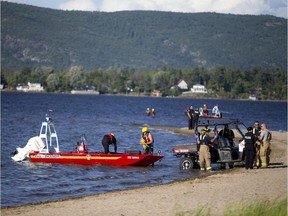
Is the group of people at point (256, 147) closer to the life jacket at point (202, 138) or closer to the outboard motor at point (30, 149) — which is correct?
the life jacket at point (202, 138)

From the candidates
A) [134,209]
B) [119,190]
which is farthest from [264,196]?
[119,190]

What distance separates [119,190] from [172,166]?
764cm

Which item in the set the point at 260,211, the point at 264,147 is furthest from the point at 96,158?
the point at 260,211

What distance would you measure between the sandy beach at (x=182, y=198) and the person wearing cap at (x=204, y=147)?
139 centimetres

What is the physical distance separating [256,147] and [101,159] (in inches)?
281

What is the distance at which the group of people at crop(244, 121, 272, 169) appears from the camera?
26.2m

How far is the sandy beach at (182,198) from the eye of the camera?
18.0 metres

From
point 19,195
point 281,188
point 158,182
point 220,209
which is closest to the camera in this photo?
point 220,209

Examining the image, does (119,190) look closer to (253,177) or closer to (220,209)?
(253,177)

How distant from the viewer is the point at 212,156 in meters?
27.8

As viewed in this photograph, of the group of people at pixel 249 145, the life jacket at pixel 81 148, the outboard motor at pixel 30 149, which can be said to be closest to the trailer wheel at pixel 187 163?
the group of people at pixel 249 145

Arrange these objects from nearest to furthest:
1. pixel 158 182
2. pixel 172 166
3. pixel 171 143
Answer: pixel 158 182 → pixel 172 166 → pixel 171 143

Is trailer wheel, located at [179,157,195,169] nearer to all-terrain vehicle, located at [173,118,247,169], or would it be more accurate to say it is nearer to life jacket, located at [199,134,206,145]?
all-terrain vehicle, located at [173,118,247,169]

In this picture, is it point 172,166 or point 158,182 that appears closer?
point 158,182
